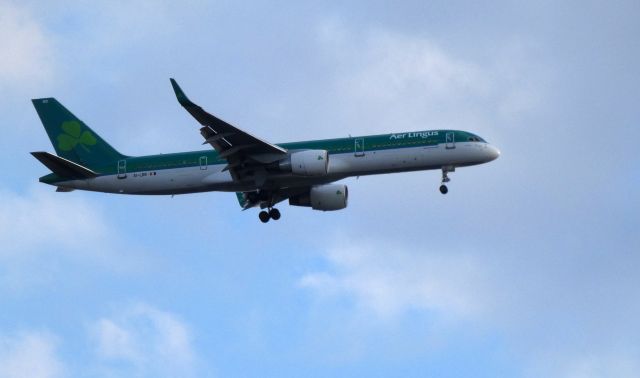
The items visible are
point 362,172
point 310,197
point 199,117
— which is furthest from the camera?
point 310,197

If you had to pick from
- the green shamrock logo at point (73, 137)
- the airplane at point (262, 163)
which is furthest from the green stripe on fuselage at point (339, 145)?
the green shamrock logo at point (73, 137)

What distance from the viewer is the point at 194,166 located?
76.8 m

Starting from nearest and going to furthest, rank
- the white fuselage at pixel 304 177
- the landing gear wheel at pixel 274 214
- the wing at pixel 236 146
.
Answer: the wing at pixel 236 146 → the white fuselage at pixel 304 177 → the landing gear wheel at pixel 274 214

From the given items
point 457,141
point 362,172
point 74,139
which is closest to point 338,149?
point 362,172

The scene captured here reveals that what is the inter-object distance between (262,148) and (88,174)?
12784 mm

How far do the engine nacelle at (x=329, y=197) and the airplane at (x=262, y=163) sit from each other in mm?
54

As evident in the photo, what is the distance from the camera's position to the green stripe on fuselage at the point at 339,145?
2908 inches

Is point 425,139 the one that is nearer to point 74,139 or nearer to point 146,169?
point 146,169

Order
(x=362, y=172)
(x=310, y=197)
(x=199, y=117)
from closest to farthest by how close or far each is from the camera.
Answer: (x=199, y=117)
(x=362, y=172)
(x=310, y=197)

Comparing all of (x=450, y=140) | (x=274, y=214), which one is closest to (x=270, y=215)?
(x=274, y=214)

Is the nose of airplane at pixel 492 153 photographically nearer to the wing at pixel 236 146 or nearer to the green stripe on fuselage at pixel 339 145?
the green stripe on fuselage at pixel 339 145

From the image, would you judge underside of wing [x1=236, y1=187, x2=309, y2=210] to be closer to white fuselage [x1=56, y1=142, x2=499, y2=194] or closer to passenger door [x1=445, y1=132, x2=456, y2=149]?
white fuselage [x1=56, y1=142, x2=499, y2=194]

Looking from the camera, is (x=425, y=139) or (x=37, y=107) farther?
(x=37, y=107)

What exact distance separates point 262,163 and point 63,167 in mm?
13384
